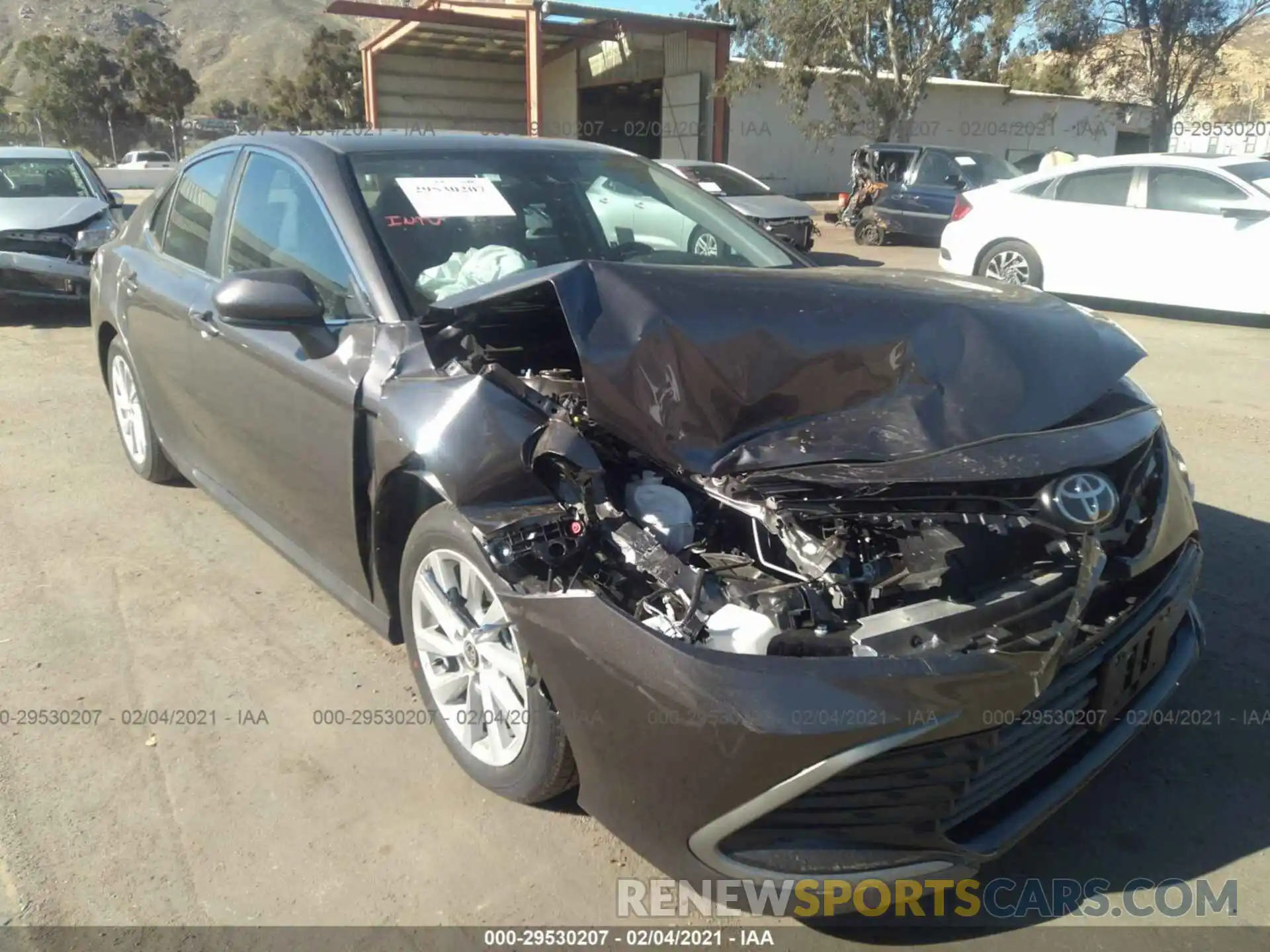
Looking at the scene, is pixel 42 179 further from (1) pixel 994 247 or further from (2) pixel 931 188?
(2) pixel 931 188

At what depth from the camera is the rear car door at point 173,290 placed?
4.04 metres

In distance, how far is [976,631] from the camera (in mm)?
2072

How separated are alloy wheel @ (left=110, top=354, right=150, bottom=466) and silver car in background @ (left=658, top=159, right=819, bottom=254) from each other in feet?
26.4

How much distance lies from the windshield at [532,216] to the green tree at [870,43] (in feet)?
66.1

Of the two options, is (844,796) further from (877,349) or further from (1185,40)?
(1185,40)

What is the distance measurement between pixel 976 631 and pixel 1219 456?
412cm

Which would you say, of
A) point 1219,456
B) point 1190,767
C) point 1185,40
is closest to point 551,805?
point 1190,767

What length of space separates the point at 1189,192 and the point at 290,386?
9.10 metres

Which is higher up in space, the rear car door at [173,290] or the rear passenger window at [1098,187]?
the rear passenger window at [1098,187]

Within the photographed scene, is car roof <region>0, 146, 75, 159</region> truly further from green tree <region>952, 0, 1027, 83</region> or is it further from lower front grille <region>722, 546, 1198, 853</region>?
green tree <region>952, 0, 1027, 83</region>

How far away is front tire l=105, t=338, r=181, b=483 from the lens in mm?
4891

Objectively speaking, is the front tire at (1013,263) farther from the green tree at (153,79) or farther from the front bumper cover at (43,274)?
the green tree at (153,79)

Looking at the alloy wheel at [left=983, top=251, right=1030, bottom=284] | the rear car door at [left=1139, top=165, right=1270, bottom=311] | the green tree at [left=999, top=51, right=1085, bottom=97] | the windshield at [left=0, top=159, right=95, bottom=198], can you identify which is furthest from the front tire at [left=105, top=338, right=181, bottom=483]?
the green tree at [left=999, top=51, right=1085, bottom=97]

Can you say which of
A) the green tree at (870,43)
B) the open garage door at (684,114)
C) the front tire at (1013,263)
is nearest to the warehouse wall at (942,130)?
the green tree at (870,43)
